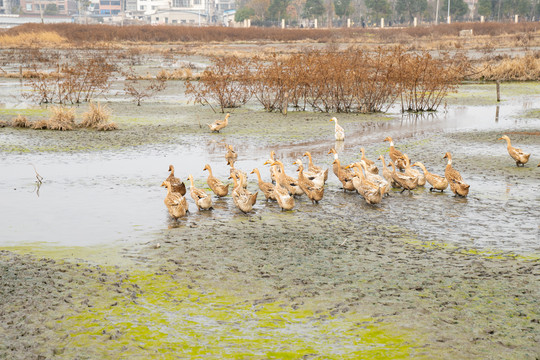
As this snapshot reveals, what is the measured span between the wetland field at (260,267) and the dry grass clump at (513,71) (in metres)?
22.3

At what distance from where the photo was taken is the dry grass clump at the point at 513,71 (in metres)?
35.5

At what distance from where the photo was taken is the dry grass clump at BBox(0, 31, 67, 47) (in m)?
64.4

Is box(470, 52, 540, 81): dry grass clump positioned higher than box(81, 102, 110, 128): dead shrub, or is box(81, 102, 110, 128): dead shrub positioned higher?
box(470, 52, 540, 81): dry grass clump

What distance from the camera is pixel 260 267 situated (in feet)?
26.1

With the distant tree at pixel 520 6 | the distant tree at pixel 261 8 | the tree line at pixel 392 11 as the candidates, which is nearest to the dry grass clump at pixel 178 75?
the tree line at pixel 392 11

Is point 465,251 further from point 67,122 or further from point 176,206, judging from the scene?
point 67,122

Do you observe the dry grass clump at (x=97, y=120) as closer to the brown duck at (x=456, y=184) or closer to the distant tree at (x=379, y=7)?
the brown duck at (x=456, y=184)

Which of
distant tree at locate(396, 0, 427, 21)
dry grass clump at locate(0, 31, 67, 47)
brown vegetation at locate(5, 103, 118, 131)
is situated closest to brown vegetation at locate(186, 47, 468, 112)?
brown vegetation at locate(5, 103, 118, 131)

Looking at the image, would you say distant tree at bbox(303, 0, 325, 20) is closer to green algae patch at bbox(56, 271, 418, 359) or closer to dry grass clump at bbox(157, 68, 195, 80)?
dry grass clump at bbox(157, 68, 195, 80)

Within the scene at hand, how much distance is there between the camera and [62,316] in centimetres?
659

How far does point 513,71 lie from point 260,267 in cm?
3153

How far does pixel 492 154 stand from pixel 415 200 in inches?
197

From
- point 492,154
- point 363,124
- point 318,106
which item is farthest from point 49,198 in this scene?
point 318,106

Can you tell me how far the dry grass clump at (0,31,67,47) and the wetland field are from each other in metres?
53.8
